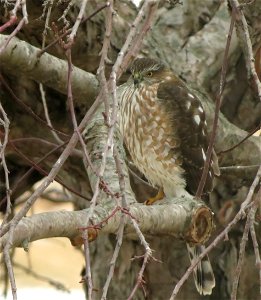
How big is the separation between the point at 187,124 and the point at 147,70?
41 cm

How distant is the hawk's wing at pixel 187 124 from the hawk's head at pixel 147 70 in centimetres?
12

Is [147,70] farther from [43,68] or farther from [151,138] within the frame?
[43,68]

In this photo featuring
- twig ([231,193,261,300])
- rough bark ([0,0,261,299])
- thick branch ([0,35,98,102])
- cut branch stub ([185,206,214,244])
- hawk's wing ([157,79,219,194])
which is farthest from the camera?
rough bark ([0,0,261,299])

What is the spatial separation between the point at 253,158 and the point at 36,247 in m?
6.97

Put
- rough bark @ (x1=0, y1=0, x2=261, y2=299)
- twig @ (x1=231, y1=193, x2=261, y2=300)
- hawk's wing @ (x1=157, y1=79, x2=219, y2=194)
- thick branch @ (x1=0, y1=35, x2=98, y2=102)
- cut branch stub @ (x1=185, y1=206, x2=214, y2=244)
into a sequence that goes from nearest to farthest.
Answer: twig @ (x1=231, y1=193, x2=261, y2=300), cut branch stub @ (x1=185, y1=206, x2=214, y2=244), thick branch @ (x1=0, y1=35, x2=98, y2=102), hawk's wing @ (x1=157, y1=79, x2=219, y2=194), rough bark @ (x1=0, y1=0, x2=261, y2=299)

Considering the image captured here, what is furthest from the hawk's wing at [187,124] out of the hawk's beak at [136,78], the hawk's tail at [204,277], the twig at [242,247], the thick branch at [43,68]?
the twig at [242,247]

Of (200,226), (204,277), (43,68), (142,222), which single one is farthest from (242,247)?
(204,277)

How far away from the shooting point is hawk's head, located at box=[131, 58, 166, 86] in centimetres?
485

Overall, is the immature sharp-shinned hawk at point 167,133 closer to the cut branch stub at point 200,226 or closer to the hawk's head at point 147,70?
the hawk's head at point 147,70

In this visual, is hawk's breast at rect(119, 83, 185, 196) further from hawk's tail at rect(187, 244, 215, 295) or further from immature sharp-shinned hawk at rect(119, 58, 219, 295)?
hawk's tail at rect(187, 244, 215, 295)

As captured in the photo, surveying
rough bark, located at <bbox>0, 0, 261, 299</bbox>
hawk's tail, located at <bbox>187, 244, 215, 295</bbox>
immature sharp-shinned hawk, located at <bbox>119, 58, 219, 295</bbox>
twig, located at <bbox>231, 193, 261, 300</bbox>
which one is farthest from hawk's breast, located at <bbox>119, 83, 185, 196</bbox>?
twig, located at <bbox>231, 193, 261, 300</bbox>

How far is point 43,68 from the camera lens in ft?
13.7

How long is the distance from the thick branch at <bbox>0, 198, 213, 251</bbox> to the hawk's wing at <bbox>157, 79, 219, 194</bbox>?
840mm

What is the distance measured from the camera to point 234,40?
5.33 metres
